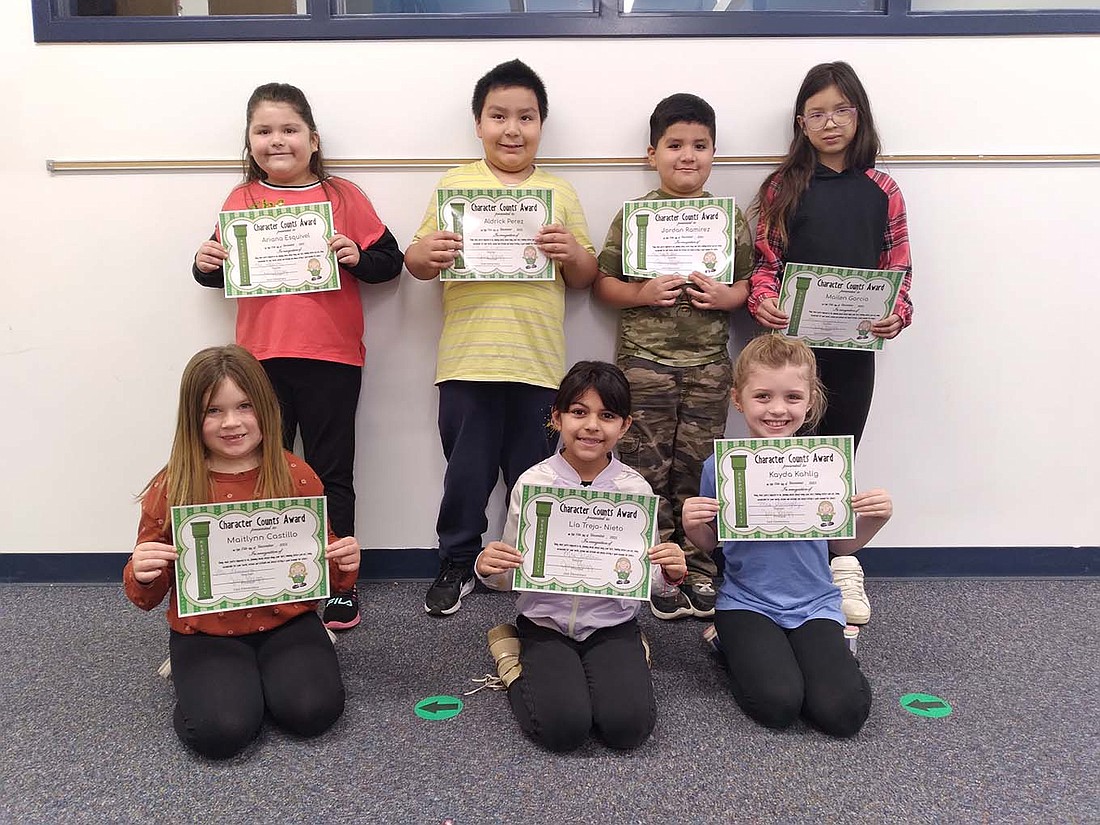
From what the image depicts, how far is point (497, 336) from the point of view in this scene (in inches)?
89.5

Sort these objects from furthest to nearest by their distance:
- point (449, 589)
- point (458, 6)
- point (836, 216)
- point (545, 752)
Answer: point (458, 6) < point (449, 589) < point (836, 216) < point (545, 752)

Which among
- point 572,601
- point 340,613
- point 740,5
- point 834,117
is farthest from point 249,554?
point 740,5

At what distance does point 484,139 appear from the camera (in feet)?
7.50

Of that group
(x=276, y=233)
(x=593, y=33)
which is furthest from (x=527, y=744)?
(x=593, y=33)

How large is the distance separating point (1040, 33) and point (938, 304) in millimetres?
893

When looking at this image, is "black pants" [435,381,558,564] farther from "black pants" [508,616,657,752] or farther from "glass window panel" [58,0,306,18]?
"glass window panel" [58,0,306,18]

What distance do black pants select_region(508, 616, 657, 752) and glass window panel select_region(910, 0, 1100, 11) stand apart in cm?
224

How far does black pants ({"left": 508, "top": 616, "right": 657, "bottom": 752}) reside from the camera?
162 centimetres

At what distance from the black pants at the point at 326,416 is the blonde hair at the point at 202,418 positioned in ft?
1.63

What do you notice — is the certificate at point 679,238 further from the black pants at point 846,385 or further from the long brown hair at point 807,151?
the black pants at point 846,385

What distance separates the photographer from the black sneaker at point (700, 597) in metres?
2.29

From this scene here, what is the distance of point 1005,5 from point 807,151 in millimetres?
1042

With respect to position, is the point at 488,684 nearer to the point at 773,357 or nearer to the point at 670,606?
the point at 670,606

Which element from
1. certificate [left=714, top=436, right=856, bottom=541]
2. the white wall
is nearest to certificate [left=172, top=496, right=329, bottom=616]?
the white wall
